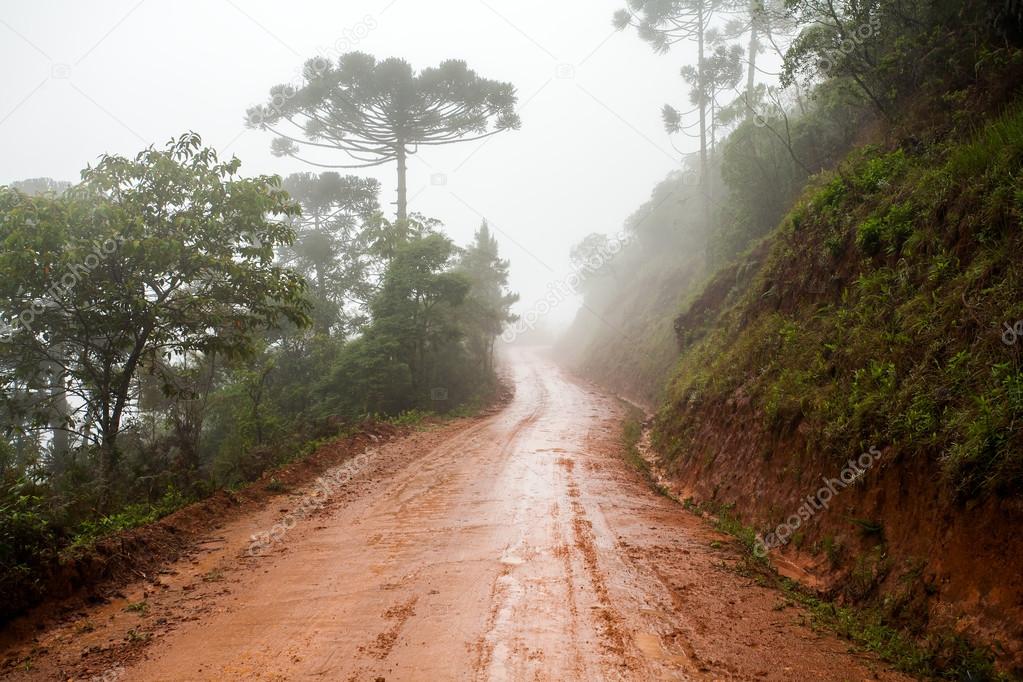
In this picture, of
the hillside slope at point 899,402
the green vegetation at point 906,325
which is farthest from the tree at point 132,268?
the green vegetation at point 906,325

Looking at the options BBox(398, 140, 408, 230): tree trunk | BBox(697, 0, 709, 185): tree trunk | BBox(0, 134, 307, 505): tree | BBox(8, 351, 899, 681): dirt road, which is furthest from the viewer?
BBox(697, 0, 709, 185): tree trunk

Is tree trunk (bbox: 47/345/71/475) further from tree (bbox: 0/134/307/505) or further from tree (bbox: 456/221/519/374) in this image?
tree (bbox: 456/221/519/374)

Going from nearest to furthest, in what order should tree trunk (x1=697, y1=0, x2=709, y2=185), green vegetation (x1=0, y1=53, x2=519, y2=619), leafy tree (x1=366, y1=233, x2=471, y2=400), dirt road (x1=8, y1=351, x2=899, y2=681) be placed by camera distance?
dirt road (x1=8, y1=351, x2=899, y2=681), green vegetation (x1=0, y1=53, x2=519, y2=619), leafy tree (x1=366, y1=233, x2=471, y2=400), tree trunk (x1=697, y1=0, x2=709, y2=185)

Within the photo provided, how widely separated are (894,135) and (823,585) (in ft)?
27.7

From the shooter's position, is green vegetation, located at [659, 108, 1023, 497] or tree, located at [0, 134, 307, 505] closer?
green vegetation, located at [659, 108, 1023, 497]

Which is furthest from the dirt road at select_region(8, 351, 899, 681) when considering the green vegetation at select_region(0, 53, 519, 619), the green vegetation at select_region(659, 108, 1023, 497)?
the green vegetation at select_region(659, 108, 1023, 497)

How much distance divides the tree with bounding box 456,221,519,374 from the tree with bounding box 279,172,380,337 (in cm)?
467

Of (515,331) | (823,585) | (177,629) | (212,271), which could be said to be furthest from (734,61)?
(515,331)

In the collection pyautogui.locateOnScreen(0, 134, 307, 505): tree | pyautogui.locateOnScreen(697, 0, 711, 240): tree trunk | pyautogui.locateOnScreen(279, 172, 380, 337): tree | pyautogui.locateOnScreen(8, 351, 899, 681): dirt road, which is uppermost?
pyautogui.locateOnScreen(697, 0, 711, 240): tree trunk

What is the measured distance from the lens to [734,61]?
2645 cm

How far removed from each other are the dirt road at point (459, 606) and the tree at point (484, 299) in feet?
55.9

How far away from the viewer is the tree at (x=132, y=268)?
26.2 feet

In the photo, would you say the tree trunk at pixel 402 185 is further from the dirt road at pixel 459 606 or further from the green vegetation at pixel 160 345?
the dirt road at pixel 459 606

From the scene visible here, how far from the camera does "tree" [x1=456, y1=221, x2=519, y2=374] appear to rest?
A: 84.2 ft
